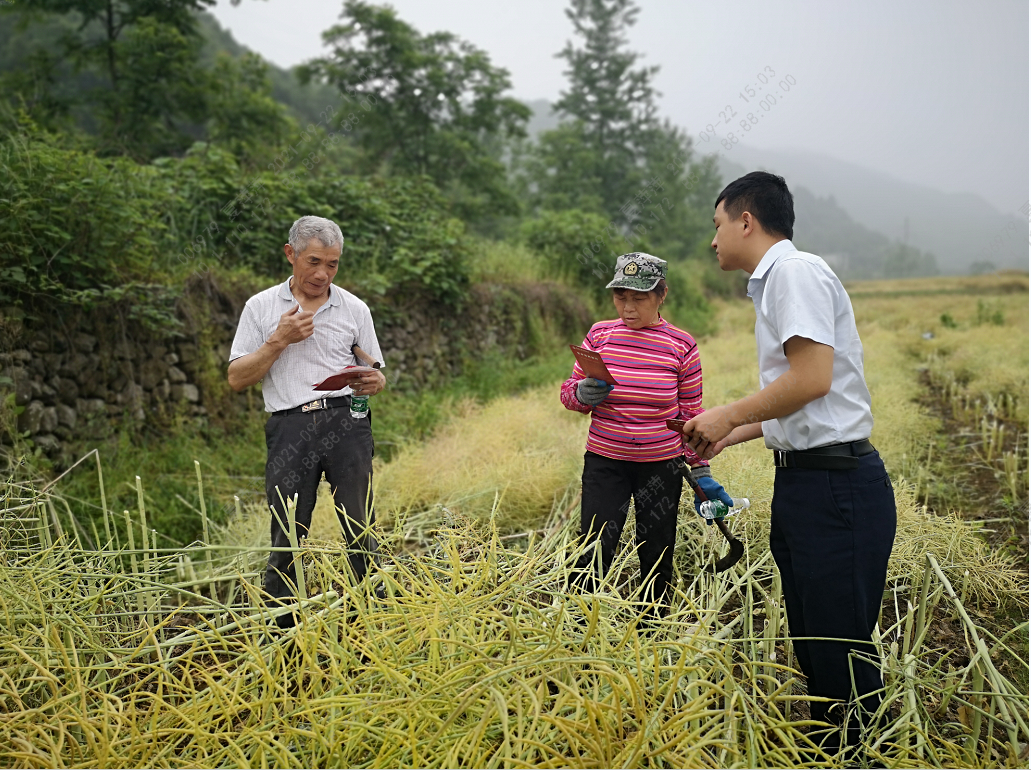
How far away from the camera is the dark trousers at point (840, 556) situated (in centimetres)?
161

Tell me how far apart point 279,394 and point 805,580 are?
190 centimetres

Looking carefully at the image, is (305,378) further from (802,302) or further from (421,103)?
(421,103)

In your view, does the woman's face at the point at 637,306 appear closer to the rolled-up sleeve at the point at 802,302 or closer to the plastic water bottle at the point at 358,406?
the rolled-up sleeve at the point at 802,302

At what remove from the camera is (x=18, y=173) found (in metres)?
3.91

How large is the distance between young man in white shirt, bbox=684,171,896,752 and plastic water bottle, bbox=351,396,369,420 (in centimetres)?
135

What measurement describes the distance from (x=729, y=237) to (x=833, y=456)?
2.14 ft

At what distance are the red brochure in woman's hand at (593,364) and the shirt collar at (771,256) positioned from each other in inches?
23.5

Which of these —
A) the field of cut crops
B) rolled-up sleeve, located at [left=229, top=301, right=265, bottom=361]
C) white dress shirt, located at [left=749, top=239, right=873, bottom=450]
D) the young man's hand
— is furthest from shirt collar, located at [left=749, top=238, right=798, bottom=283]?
rolled-up sleeve, located at [left=229, top=301, right=265, bottom=361]

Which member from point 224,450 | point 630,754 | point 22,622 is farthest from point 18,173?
point 630,754

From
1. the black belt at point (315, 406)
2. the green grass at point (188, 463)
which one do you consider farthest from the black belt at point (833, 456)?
the green grass at point (188, 463)

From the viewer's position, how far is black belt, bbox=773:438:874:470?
1.61 meters

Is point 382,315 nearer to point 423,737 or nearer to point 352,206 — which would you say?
point 352,206

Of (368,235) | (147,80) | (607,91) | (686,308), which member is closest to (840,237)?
(607,91)

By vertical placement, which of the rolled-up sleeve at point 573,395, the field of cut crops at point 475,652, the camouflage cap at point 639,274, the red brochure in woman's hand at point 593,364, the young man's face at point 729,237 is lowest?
the field of cut crops at point 475,652
